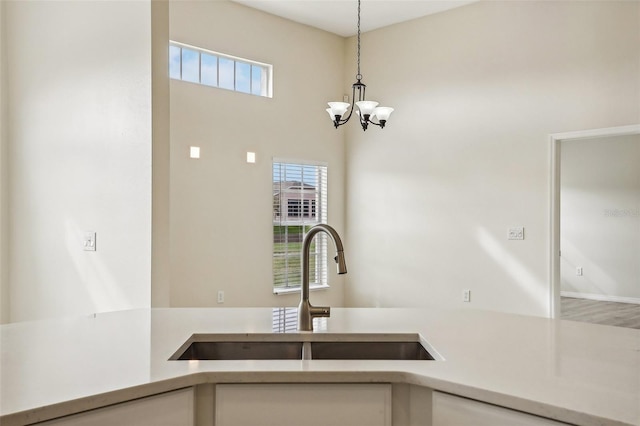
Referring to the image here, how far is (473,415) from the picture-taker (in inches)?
47.5

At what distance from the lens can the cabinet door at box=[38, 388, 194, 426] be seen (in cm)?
115

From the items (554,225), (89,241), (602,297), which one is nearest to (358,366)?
(89,241)

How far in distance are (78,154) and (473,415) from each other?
3000 millimetres

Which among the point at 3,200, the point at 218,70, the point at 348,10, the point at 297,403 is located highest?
the point at 348,10

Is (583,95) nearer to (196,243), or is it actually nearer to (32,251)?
(196,243)

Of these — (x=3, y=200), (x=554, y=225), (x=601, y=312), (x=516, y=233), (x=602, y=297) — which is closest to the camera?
(x=3, y=200)

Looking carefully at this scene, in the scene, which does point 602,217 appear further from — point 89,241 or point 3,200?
point 3,200

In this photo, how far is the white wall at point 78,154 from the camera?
10.00ft

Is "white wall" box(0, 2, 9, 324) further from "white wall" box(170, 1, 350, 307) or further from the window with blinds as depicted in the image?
the window with blinds

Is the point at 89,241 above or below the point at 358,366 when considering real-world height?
above

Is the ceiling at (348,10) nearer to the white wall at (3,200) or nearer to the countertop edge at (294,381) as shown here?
the white wall at (3,200)

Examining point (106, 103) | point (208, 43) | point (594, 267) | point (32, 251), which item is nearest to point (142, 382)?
point (106, 103)

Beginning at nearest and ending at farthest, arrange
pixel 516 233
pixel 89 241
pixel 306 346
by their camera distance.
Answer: pixel 306 346
pixel 89 241
pixel 516 233

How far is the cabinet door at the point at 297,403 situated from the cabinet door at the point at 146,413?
0.08 m
